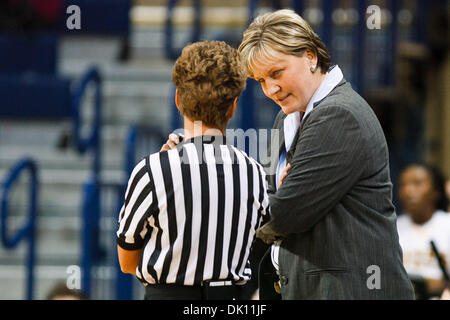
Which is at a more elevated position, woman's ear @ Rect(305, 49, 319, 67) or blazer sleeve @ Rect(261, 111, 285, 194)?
woman's ear @ Rect(305, 49, 319, 67)

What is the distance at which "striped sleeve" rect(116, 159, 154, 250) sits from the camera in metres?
2.06

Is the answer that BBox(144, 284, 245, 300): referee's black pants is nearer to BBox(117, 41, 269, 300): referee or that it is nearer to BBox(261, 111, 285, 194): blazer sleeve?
BBox(117, 41, 269, 300): referee

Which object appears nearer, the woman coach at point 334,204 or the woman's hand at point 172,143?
the woman coach at point 334,204

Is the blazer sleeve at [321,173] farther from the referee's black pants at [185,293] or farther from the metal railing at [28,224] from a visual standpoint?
the metal railing at [28,224]

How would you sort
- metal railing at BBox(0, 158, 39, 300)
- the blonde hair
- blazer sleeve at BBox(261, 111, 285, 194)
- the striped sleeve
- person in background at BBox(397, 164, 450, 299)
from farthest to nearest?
person in background at BBox(397, 164, 450, 299)
metal railing at BBox(0, 158, 39, 300)
blazer sleeve at BBox(261, 111, 285, 194)
the blonde hair
the striped sleeve

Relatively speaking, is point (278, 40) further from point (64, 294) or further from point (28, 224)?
point (28, 224)

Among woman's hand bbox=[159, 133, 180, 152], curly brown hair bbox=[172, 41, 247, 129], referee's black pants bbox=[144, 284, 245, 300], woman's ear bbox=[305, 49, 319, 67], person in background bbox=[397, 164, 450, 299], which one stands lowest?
person in background bbox=[397, 164, 450, 299]

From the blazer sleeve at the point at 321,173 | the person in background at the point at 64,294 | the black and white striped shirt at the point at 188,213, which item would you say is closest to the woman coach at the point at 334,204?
the blazer sleeve at the point at 321,173

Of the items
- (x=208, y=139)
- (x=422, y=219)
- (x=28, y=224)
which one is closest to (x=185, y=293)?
(x=208, y=139)

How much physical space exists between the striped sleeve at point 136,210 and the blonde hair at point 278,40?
0.42 metres

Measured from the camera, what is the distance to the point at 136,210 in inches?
81.2

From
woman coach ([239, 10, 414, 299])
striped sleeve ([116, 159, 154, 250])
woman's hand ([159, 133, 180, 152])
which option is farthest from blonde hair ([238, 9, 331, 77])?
striped sleeve ([116, 159, 154, 250])

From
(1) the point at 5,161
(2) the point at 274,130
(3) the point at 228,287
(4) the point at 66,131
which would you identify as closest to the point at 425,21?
(4) the point at 66,131

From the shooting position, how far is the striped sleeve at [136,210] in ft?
6.75
